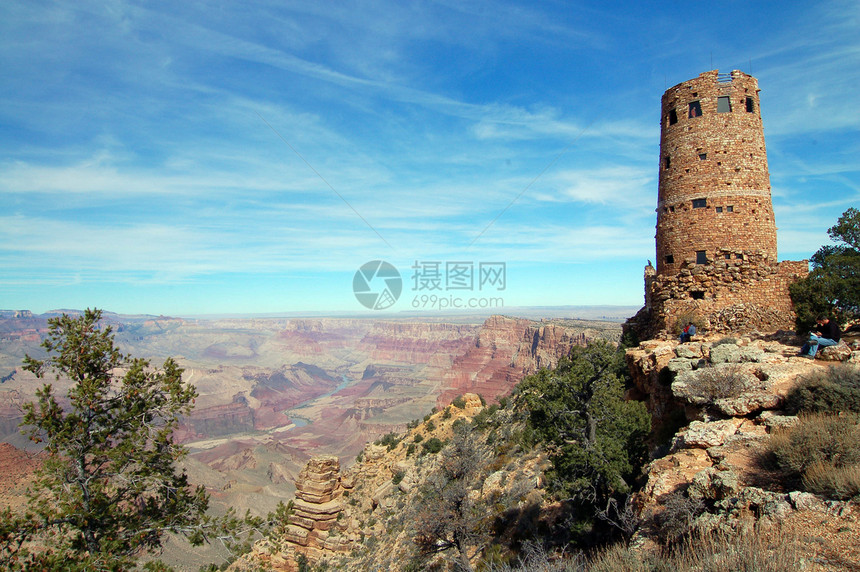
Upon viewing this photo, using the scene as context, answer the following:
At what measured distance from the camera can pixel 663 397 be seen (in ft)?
49.3

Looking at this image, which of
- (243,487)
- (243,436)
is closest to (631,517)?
(243,487)

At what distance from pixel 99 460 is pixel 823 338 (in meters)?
19.4

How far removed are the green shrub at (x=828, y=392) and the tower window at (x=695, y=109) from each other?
12.3 meters

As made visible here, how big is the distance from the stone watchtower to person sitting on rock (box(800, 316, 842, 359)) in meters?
3.79

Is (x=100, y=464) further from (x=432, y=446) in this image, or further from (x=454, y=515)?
(x=432, y=446)

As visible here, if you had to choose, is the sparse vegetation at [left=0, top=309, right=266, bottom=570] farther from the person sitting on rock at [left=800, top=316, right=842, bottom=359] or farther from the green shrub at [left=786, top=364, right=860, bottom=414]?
the person sitting on rock at [left=800, top=316, right=842, bottom=359]

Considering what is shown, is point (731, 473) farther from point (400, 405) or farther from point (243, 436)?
point (243, 436)

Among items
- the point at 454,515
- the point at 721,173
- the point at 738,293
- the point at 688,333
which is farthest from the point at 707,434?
the point at 721,173

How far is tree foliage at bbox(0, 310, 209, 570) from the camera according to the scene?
9.77 meters

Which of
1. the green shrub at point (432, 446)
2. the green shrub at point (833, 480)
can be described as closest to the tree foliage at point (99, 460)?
the green shrub at point (833, 480)

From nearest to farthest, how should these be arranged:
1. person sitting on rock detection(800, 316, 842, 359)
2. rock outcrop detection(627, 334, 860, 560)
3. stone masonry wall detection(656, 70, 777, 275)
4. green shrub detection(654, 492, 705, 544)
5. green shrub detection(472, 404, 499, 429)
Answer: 1. rock outcrop detection(627, 334, 860, 560)
2. green shrub detection(654, 492, 705, 544)
3. person sitting on rock detection(800, 316, 842, 359)
4. stone masonry wall detection(656, 70, 777, 275)
5. green shrub detection(472, 404, 499, 429)

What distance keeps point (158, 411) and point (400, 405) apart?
18115cm

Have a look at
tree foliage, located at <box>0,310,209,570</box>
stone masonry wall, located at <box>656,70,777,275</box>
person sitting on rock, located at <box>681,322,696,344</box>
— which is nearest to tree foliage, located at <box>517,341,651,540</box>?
person sitting on rock, located at <box>681,322,696,344</box>

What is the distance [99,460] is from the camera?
10.7 metres
